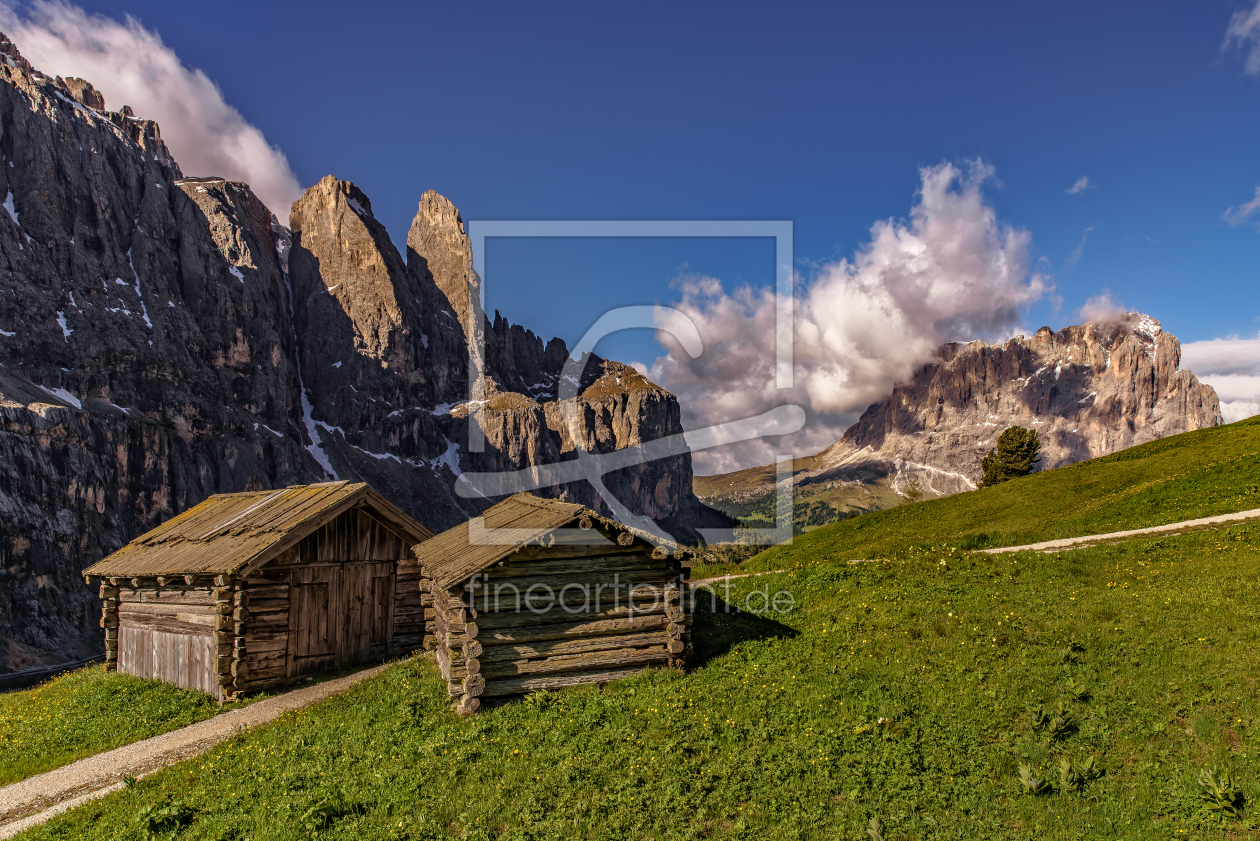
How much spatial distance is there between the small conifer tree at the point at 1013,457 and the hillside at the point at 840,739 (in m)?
46.0

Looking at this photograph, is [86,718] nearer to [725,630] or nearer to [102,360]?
[725,630]

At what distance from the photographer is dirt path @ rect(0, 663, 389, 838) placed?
43.1 feet

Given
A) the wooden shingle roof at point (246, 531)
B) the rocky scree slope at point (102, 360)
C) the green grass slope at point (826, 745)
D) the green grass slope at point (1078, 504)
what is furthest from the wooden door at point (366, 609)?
the rocky scree slope at point (102, 360)

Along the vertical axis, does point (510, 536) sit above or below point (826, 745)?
above

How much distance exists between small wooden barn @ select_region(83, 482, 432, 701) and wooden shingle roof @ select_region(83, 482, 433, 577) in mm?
58

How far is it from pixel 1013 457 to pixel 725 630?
182 ft

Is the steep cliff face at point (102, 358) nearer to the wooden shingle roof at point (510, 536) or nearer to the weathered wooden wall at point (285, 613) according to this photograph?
the weathered wooden wall at point (285, 613)

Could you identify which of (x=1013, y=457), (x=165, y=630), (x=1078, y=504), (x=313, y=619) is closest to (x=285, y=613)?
(x=313, y=619)

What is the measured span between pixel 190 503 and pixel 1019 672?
566 ft

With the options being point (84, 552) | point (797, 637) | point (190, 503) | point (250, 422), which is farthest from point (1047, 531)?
point (250, 422)

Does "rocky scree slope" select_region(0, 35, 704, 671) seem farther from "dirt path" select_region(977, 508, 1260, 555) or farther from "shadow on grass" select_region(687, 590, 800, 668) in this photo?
"dirt path" select_region(977, 508, 1260, 555)

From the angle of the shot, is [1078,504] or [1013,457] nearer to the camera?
[1078,504]

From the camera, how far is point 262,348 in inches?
7702

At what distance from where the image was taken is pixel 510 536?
1653 centimetres
